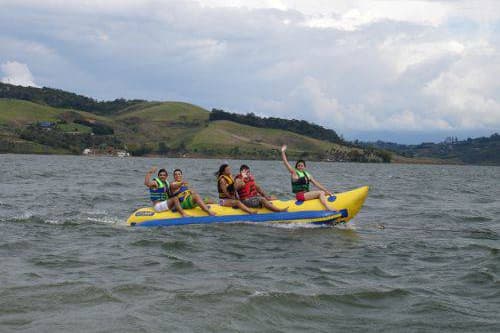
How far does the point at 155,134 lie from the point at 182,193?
459 ft

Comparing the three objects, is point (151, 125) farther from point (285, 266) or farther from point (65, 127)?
point (285, 266)

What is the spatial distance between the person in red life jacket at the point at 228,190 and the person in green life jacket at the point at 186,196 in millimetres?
508

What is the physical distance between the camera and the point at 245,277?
364 inches

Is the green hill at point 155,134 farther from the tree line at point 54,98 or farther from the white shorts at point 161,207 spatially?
the white shorts at point 161,207

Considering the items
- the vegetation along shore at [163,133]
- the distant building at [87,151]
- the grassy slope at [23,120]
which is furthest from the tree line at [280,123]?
the distant building at [87,151]

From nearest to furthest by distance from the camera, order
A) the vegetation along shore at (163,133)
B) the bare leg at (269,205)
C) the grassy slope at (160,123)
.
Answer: the bare leg at (269,205)
the vegetation along shore at (163,133)
the grassy slope at (160,123)

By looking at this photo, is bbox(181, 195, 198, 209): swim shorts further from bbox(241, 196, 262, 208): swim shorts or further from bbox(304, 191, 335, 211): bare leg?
bbox(304, 191, 335, 211): bare leg

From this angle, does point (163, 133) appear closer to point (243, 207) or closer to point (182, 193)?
point (182, 193)

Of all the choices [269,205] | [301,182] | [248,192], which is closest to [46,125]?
[248,192]

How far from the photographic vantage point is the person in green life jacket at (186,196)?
14.7m

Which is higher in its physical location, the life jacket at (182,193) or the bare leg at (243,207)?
the life jacket at (182,193)

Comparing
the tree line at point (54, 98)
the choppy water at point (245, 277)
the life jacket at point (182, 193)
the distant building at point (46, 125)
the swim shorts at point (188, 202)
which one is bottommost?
the choppy water at point (245, 277)

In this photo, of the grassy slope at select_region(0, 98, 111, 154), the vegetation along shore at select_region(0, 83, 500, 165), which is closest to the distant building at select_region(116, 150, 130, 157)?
the vegetation along shore at select_region(0, 83, 500, 165)

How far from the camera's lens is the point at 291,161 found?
412 ft
